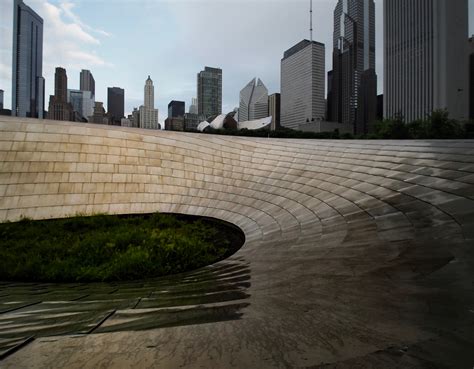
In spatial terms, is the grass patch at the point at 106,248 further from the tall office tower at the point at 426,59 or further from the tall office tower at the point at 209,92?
the tall office tower at the point at 209,92

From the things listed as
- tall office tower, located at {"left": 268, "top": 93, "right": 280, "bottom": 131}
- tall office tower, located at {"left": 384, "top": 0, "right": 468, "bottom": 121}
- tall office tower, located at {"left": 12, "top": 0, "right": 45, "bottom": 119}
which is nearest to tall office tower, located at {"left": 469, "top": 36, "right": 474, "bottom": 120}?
tall office tower, located at {"left": 384, "top": 0, "right": 468, "bottom": 121}

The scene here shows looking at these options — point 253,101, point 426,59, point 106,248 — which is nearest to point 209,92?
point 253,101

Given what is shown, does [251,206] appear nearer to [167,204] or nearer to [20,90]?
[167,204]

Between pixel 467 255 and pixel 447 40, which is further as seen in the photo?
pixel 447 40

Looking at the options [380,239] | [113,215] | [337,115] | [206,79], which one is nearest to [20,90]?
[206,79]

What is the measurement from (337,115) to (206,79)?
266 ft

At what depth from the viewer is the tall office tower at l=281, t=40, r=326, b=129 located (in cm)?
12494

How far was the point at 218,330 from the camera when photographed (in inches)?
84.7

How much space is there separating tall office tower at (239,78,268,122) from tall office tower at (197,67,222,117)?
23244 millimetres

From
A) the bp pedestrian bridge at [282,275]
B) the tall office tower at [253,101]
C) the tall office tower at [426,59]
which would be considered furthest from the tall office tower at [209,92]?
→ the bp pedestrian bridge at [282,275]

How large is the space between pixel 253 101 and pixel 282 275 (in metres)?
150

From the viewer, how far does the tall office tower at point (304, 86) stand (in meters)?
125

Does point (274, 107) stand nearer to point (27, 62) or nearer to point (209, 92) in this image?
point (209, 92)

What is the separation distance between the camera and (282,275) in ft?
12.5
